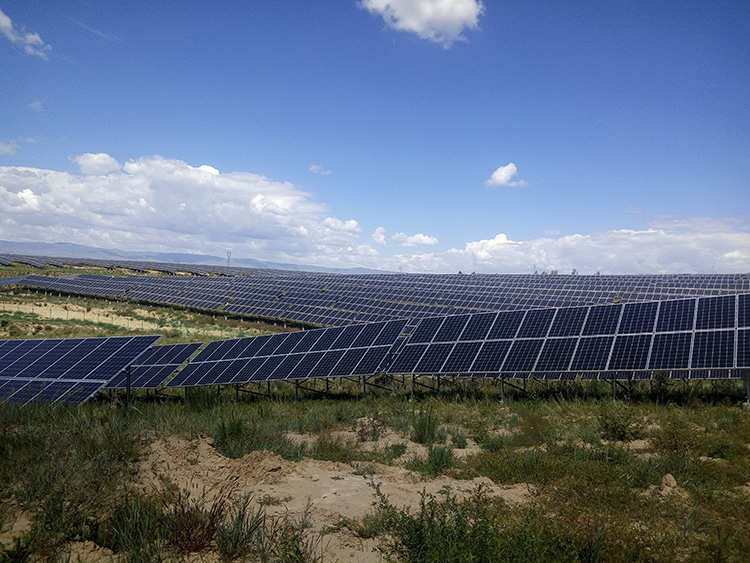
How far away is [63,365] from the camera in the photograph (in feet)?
62.4

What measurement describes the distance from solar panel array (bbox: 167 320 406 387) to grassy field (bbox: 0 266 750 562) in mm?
3764

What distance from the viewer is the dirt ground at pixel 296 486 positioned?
6.26 m

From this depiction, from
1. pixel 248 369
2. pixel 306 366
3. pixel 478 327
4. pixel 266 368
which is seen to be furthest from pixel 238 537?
pixel 478 327

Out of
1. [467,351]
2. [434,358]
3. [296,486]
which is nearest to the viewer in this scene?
[296,486]

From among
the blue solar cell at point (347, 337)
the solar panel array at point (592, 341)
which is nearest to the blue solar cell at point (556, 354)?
the solar panel array at point (592, 341)

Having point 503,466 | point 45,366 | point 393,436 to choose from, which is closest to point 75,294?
point 45,366

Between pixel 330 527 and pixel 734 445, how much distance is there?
28.1 feet

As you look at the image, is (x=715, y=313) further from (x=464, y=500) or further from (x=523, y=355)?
(x=464, y=500)

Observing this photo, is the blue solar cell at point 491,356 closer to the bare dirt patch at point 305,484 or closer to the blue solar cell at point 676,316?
the blue solar cell at point 676,316

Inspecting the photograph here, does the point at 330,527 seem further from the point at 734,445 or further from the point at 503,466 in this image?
the point at 734,445

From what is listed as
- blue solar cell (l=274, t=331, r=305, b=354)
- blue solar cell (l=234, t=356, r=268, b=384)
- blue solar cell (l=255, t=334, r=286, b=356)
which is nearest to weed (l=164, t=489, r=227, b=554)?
blue solar cell (l=234, t=356, r=268, b=384)

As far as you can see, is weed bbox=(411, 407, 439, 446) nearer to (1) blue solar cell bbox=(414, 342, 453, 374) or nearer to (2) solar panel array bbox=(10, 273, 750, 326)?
(1) blue solar cell bbox=(414, 342, 453, 374)

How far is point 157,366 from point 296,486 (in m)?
16.3

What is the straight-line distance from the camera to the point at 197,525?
6.01 meters
